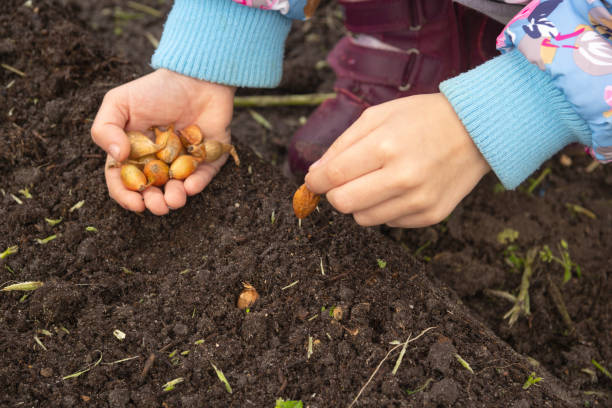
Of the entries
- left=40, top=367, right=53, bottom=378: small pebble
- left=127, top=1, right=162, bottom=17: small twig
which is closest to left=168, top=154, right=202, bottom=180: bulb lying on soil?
left=40, top=367, right=53, bottom=378: small pebble

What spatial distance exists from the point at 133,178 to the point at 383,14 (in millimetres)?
1187

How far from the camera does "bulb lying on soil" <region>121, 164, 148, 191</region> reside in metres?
1.59

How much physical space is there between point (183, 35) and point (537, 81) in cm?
116

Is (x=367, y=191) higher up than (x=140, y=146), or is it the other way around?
(x=367, y=191)

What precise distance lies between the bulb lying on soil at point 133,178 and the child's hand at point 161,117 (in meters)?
0.03

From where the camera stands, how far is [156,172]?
162cm

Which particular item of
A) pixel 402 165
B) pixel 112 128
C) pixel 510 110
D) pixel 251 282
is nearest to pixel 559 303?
pixel 510 110

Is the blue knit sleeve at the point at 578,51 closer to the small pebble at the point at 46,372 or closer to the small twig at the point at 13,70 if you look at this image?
the small pebble at the point at 46,372

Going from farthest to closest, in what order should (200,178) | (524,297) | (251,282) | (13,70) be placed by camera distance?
(13,70) → (524,297) → (200,178) → (251,282)

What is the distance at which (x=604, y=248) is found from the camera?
205 centimetres

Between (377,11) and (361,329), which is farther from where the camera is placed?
(377,11)

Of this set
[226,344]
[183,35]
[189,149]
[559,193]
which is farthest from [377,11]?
[226,344]

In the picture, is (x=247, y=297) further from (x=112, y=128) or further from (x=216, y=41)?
(x=216, y=41)

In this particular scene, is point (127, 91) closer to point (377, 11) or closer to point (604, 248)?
point (377, 11)
